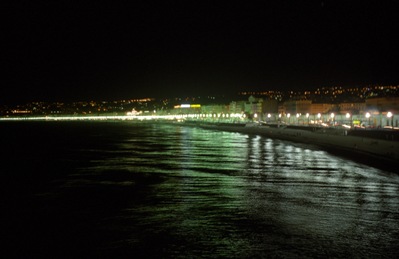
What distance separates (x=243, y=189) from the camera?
14.7 meters

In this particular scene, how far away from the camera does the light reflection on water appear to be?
8008mm

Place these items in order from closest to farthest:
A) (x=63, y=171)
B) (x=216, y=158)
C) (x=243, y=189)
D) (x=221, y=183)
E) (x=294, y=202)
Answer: (x=294, y=202)
(x=243, y=189)
(x=221, y=183)
(x=63, y=171)
(x=216, y=158)

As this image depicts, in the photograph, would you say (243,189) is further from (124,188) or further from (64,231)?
(64,231)

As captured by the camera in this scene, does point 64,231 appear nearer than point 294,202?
Yes

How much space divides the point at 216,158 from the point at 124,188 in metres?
11.7

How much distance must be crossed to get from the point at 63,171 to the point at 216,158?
8.91m

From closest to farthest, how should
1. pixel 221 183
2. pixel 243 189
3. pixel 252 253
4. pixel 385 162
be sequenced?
pixel 252 253
pixel 243 189
pixel 221 183
pixel 385 162

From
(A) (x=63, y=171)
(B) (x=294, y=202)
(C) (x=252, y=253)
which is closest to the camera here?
(C) (x=252, y=253)

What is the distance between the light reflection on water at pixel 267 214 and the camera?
8008 millimetres

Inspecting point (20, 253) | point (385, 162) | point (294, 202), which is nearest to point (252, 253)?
A: point (20, 253)

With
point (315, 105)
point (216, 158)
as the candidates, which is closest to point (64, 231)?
point (216, 158)

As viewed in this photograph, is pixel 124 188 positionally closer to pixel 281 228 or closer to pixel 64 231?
pixel 64 231

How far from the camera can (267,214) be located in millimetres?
10766

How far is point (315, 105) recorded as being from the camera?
192875 mm
